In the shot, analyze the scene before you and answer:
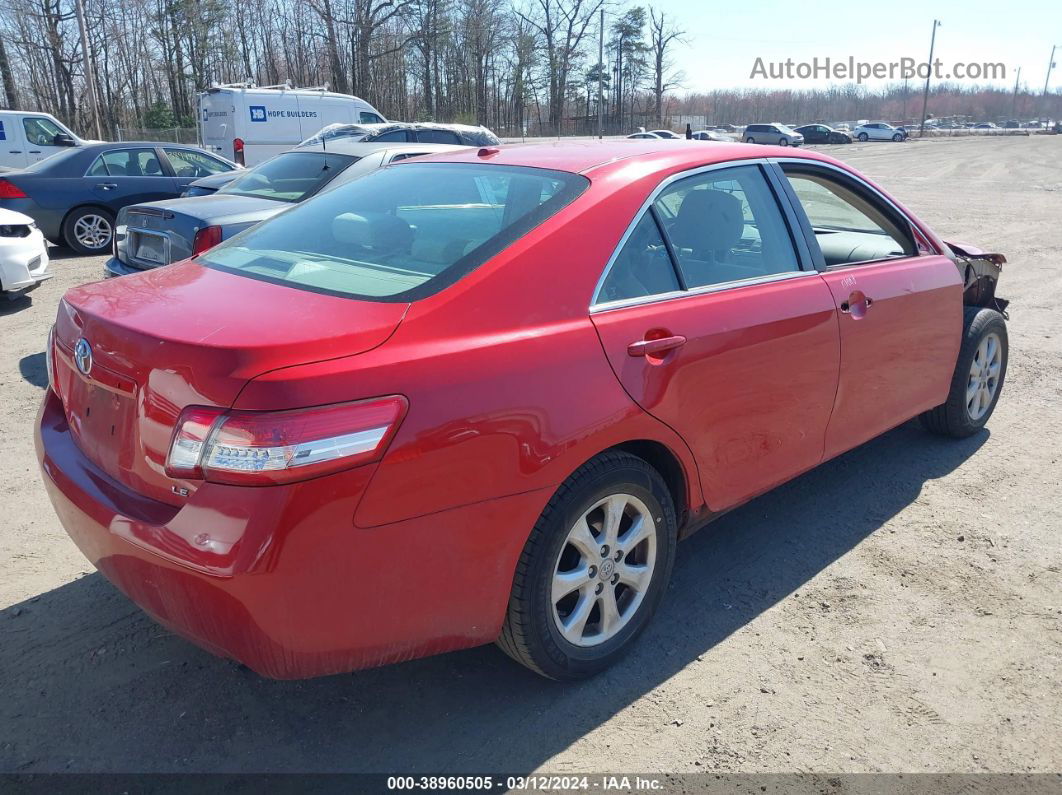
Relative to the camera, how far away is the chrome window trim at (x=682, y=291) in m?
2.63

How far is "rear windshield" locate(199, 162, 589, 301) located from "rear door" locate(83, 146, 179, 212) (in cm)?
→ 889

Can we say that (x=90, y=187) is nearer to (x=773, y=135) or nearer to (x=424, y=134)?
(x=424, y=134)

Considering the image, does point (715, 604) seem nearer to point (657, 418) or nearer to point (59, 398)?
point (657, 418)

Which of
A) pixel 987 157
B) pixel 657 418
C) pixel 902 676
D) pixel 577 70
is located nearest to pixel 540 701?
pixel 657 418

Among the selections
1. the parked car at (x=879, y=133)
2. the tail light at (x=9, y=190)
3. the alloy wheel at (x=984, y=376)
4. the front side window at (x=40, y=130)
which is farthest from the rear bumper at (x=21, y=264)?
the parked car at (x=879, y=133)

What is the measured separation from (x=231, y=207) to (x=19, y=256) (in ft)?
7.69

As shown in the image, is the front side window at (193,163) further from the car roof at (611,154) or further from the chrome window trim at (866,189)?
the chrome window trim at (866,189)

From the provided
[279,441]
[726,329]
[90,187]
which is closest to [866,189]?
[726,329]

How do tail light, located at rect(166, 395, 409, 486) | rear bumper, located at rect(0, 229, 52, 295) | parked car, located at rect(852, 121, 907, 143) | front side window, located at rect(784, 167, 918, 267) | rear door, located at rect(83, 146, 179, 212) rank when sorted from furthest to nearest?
parked car, located at rect(852, 121, 907, 143)
rear door, located at rect(83, 146, 179, 212)
rear bumper, located at rect(0, 229, 52, 295)
front side window, located at rect(784, 167, 918, 267)
tail light, located at rect(166, 395, 409, 486)

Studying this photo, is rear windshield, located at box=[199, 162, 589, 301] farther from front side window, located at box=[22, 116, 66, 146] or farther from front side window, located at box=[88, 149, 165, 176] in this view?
front side window, located at box=[22, 116, 66, 146]

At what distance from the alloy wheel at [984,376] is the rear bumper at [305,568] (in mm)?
3414

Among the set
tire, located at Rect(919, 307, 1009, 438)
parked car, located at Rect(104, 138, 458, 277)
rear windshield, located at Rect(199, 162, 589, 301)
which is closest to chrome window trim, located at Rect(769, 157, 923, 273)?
tire, located at Rect(919, 307, 1009, 438)

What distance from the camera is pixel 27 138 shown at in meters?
15.9

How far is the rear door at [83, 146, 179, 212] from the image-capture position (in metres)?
10.8
